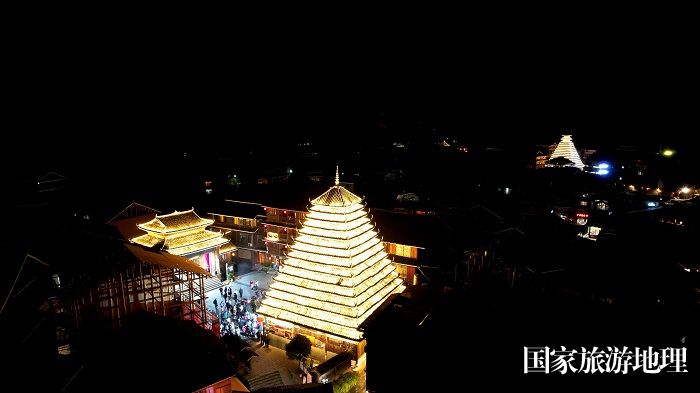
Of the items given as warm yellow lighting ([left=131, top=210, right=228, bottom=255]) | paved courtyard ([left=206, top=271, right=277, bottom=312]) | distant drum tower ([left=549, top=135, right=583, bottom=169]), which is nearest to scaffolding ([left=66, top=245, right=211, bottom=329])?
paved courtyard ([left=206, top=271, right=277, bottom=312])

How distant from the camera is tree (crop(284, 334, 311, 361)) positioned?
1805 cm

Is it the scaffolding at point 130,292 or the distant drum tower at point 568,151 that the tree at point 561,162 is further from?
the scaffolding at point 130,292

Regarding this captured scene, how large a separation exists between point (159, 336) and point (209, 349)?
1.87 m

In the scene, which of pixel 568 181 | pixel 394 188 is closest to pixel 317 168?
pixel 394 188

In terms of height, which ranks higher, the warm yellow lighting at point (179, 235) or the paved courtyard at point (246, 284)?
the warm yellow lighting at point (179, 235)

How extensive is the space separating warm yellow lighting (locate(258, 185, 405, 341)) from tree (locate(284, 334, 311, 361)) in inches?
34.0

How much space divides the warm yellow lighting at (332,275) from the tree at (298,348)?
86cm

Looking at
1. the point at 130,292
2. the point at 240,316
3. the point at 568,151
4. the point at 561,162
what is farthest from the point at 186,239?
the point at 568,151

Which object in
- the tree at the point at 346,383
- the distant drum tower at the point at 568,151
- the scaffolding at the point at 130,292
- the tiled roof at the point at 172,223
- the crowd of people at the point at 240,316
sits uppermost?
the distant drum tower at the point at 568,151

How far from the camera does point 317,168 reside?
6378cm

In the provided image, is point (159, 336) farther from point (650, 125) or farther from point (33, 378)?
point (650, 125)

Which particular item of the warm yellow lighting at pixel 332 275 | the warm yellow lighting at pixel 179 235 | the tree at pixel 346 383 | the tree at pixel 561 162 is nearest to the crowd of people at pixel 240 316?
the warm yellow lighting at pixel 332 275

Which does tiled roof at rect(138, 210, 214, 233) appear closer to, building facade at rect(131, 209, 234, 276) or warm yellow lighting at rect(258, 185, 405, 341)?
building facade at rect(131, 209, 234, 276)

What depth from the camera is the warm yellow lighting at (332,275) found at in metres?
18.5
